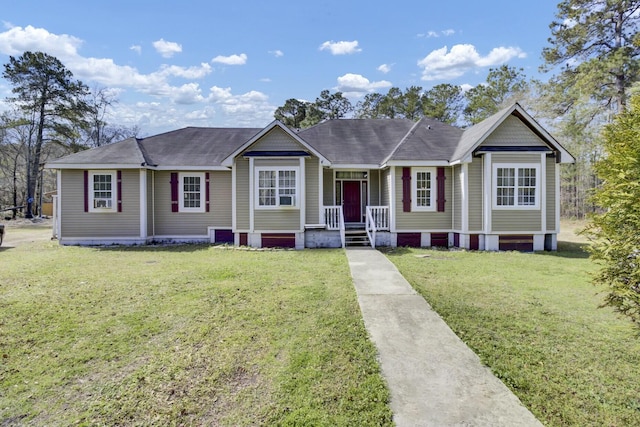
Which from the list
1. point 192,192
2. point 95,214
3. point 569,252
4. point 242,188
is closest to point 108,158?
point 95,214

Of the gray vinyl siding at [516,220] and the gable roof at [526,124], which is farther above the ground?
the gable roof at [526,124]

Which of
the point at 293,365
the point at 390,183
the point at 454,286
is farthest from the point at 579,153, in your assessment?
the point at 293,365

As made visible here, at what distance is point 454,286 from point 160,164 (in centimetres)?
1205

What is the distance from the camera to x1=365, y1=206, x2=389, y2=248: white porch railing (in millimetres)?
12898

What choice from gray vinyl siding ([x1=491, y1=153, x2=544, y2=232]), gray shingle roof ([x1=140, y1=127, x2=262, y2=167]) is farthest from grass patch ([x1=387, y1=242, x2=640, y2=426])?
gray shingle roof ([x1=140, y1=127, x2=262, y2=167])

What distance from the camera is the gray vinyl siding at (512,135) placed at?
12094mm

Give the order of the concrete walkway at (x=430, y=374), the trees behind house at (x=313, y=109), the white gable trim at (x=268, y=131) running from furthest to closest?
the trees behind house at (x=313, y=109) → the white gable trim at (x=268, y=131) → the concrete walkway at (x=430, y=374)

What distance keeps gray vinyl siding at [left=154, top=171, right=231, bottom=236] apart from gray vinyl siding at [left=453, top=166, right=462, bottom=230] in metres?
9.10

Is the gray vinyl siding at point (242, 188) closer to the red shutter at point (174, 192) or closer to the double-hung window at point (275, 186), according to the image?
the double-hung window at point (275, 186)

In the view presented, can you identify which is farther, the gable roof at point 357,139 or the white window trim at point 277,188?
the gable roof at point 357,139

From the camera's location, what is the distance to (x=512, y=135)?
39.8 feet

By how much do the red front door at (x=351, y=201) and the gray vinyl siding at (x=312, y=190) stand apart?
246 centimetres

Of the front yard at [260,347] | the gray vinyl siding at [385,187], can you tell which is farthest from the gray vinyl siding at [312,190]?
the front yard at [260,347]

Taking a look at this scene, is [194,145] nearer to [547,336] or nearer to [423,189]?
[423,189]
